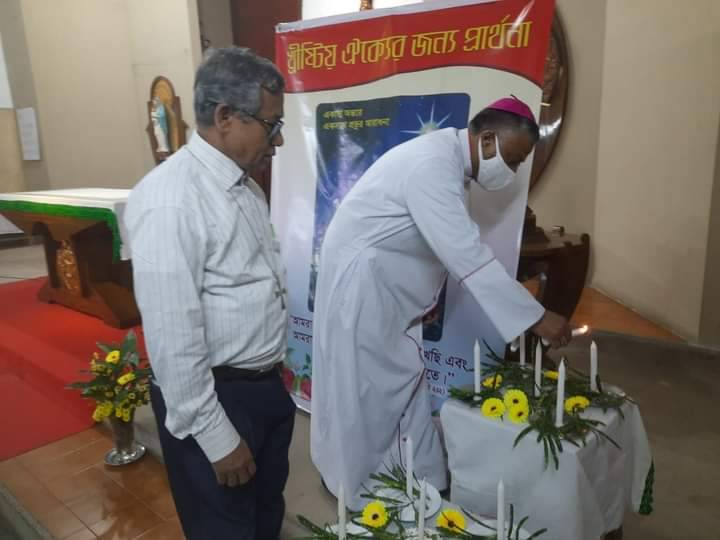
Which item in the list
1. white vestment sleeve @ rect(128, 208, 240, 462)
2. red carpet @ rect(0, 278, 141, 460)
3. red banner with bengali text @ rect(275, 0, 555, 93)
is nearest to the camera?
white vestment sleeve @ rect(128, 208, 240, 462)

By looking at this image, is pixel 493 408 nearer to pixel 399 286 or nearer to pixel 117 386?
pixel 399 286

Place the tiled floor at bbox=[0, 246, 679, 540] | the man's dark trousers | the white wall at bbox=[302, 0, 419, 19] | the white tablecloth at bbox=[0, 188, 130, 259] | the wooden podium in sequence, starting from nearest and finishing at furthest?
the man's dark trousers → the tiled floor at bbox=[0, 246, 679, 540] → the white tablecloth at bbox=[0, 188, 130, 259] → the wooden podium → the white wall at bbox=[302, 0, 419, 19]

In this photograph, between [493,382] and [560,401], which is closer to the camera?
[560,401]

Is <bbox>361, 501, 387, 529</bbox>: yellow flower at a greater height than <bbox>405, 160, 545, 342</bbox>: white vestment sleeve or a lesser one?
lesser

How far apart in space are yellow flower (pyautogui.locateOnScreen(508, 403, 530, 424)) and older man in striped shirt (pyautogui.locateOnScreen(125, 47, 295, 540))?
0.62 metres

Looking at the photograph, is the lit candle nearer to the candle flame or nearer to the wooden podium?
the candle flame

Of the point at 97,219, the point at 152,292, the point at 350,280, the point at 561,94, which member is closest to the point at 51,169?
the point at 97,219

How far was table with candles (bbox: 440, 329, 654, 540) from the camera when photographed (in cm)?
140

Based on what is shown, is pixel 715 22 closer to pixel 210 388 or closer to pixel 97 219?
pixel 210 388

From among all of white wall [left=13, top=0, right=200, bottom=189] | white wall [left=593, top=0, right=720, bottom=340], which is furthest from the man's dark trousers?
white wall [left=13, top=0, right=200, bottom=189]

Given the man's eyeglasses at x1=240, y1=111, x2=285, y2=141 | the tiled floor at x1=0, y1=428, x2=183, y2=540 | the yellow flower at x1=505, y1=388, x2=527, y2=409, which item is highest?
the man's eyeglasses at x1=240, y1=111, x2=285, y2=141

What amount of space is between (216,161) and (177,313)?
36cm

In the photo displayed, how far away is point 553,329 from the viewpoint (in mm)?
1666

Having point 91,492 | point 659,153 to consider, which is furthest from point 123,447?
point 659,153
